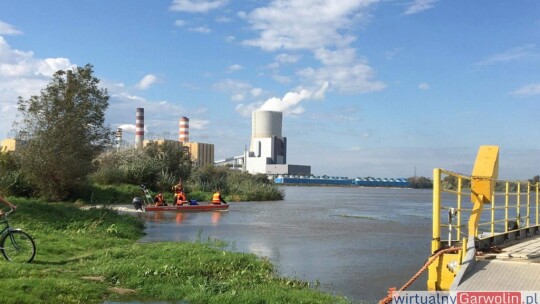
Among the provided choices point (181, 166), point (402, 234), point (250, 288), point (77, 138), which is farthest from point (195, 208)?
point (250, 288)

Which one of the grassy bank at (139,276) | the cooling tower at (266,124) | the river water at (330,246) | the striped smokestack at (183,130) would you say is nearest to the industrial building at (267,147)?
the cooling tower at (266,124)

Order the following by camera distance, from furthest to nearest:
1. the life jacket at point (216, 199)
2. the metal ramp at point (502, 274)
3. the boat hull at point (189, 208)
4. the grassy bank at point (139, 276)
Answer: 1. the life jacket at point (216, 199)
2. the boat hull at point (189, 208)
3. the grassy bank at point (139, 276)
4. the metal ramp at point (502, 274)

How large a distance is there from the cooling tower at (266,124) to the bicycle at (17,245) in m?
144

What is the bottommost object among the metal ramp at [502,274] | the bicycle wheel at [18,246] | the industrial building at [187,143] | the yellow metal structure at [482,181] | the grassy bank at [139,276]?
the grassy bank at [139,276]

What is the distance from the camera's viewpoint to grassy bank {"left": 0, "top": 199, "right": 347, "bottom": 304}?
7.61m

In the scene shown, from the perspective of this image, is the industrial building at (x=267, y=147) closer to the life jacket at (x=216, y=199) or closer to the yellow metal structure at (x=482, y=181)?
the life jacket at (x=216, y=199)

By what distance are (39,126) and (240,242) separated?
1864 centimetres

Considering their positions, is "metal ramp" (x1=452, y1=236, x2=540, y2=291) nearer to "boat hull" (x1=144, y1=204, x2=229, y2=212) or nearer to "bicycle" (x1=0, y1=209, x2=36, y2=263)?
"bicycle" (x1=0, y1=209, x2=36, y2=263)

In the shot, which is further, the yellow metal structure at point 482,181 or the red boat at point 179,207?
the red boat at point 179,207

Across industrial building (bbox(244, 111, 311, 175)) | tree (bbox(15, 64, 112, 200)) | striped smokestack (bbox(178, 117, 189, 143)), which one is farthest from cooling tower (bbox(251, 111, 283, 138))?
tree (bbox(15, 64, 112, 200))

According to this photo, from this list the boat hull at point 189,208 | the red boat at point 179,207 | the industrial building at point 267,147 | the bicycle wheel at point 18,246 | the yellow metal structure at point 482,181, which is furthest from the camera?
the industrial building at point 267,147

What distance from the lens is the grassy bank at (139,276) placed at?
7605mm

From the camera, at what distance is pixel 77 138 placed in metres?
29.9

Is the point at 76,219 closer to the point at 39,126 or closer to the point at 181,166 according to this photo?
the point at 39,126
